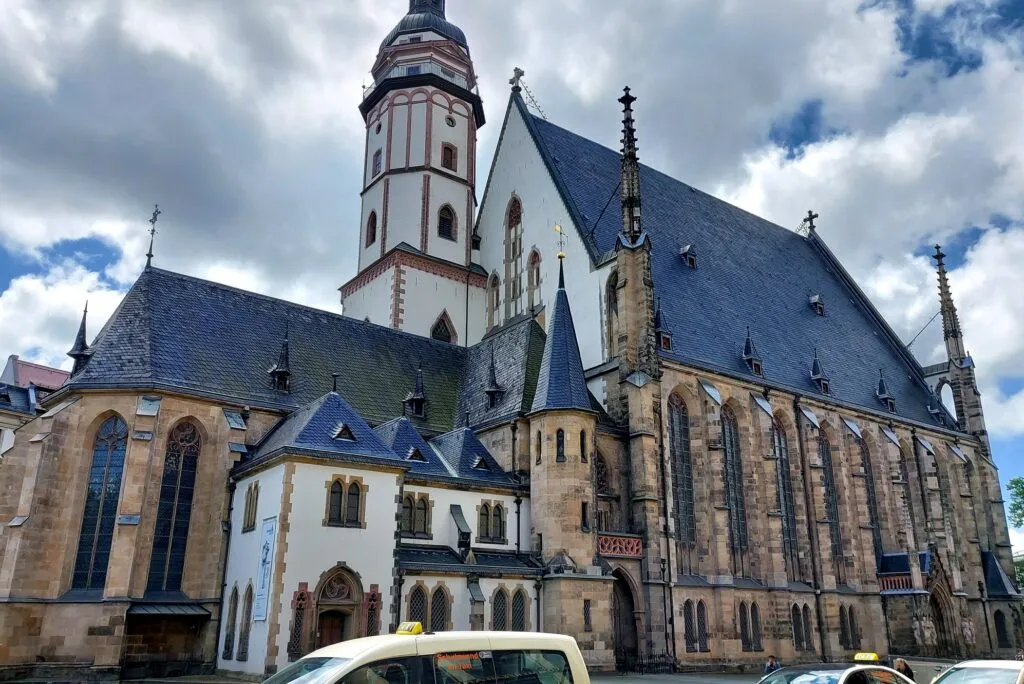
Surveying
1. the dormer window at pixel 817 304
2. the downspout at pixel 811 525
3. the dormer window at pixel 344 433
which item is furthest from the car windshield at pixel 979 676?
the dormer window at pixel 817 304

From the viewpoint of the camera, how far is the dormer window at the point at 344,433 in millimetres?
25375

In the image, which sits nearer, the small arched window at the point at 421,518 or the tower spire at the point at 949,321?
the small arched window at the point at 421,518

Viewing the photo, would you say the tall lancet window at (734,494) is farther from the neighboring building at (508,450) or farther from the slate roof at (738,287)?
the slate roof at (738,287)

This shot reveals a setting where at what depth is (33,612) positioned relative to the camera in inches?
959

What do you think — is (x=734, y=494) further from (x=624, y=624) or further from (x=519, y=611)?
(x=519, y=611)

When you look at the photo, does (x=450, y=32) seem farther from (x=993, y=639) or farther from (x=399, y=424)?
(x=993, y=639)

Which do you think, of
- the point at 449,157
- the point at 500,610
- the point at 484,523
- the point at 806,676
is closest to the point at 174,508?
the point at 484,523

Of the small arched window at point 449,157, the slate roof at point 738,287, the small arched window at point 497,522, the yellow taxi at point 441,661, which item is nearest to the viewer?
the yellow taxi at point 441,661

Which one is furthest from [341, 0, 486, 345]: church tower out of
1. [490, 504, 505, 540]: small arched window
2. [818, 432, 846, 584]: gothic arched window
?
[818, 432, 846, 584]: gothic arched window

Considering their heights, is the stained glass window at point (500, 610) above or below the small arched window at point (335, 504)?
below

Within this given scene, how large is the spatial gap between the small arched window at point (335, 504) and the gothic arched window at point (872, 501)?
27281 millimetres

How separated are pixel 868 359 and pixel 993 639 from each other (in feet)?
51.5

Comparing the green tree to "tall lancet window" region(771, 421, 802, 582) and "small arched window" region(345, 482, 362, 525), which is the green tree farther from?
"small arched window" region(345, 482, 362, 525)

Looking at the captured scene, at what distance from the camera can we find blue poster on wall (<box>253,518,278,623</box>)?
75.5ft
